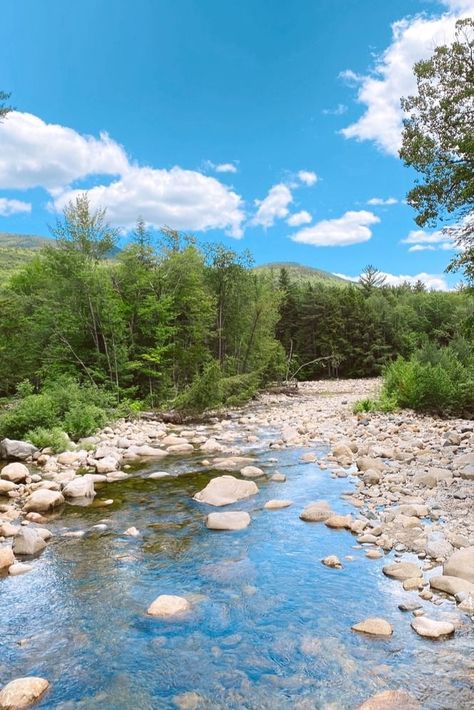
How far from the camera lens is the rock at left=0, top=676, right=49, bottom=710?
3.23 meters

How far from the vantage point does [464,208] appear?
10156 mm

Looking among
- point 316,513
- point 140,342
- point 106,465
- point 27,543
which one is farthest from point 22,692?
point 140,342

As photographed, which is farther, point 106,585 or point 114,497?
point 114,497

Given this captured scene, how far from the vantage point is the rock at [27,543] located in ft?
19.4

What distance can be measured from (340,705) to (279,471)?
6.70 metres

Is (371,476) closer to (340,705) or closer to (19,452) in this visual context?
(340,705)

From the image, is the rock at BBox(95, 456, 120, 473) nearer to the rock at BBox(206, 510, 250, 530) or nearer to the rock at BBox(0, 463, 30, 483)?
the rock at BBox(0, 463, 30, 483)

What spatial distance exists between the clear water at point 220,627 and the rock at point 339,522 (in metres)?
0.17

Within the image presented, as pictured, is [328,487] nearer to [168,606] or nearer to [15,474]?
[168,606]

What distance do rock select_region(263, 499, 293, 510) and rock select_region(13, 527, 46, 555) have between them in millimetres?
3285

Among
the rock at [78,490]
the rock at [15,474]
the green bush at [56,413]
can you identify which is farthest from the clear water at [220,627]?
the green bush at [56,413]

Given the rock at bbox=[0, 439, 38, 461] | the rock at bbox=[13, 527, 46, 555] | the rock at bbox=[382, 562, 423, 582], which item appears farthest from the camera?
the rock at bbox=[0, 439, 38, 461]

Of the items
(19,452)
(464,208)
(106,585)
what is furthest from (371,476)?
(19,452)

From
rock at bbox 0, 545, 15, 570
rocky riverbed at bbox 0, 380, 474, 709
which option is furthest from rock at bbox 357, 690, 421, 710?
rock at bbox 0, 545, 15, 570
